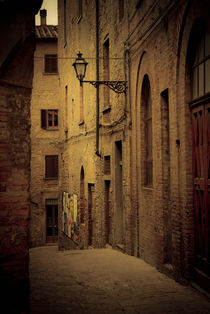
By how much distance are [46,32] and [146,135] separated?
20891 mm

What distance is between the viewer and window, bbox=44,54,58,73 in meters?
29.6

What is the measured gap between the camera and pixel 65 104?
22844 millimetres

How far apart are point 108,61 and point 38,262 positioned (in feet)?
23.2

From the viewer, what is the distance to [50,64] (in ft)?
97.4

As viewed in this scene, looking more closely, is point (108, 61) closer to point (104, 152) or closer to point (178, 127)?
point (104, 152)

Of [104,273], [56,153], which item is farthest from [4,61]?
[56,153]

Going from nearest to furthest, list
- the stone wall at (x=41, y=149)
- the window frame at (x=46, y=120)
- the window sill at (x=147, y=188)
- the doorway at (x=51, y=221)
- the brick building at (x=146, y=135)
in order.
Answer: the brick building at (x=146, y=135), the window sill at (x=147, y=188), the stone wall at (x=41, y=149), the window frame at (x=46, y=120), the doorway at (x=51, y=221)

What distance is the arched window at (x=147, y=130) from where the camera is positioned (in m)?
10.9

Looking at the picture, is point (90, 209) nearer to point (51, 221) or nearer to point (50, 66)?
point (51, 221)

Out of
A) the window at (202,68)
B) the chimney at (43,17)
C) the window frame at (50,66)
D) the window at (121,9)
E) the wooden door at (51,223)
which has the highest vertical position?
the chimney at (43,17)

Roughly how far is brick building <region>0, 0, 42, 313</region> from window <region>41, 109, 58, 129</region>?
2323 centimetres

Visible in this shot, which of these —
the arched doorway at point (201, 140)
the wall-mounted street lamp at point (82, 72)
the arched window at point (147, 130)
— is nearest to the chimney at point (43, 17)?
the wall-mounted street lamp at point (82, 72)

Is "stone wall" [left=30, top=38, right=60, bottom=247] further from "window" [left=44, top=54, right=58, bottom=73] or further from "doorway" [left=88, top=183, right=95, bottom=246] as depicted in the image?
"doorway" [left=88, top=183, right=95, bottom=246]

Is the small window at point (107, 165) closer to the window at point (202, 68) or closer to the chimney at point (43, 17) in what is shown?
the window at point (202, 68)
